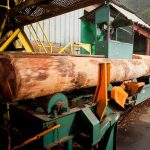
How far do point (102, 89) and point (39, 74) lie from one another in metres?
1.10

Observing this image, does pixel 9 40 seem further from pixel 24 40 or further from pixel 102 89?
pixel 102 89

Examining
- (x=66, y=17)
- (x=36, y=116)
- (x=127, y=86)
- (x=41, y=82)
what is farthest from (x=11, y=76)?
(x=66, y=17)

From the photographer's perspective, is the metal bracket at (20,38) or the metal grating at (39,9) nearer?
the metal grating at (39,9)

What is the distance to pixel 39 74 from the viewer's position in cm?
239

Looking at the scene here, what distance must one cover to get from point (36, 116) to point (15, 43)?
2.66 meters

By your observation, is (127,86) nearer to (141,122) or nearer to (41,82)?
(141,122)

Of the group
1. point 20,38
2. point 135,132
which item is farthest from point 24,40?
point 135,132

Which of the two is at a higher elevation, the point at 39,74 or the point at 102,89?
the point at 39,74

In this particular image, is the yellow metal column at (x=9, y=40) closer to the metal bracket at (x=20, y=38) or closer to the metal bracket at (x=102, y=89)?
the metal bracket at (x=20, y=38)

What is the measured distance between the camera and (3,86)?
2342 mm

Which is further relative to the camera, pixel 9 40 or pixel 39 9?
pixel 9 40

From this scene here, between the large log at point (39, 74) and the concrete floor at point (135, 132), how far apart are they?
159 centimetres

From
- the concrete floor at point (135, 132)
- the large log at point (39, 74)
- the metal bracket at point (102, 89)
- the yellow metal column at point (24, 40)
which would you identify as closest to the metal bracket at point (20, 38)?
the yellow metal column at point (24, 40)

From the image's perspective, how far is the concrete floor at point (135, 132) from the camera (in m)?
3.91
